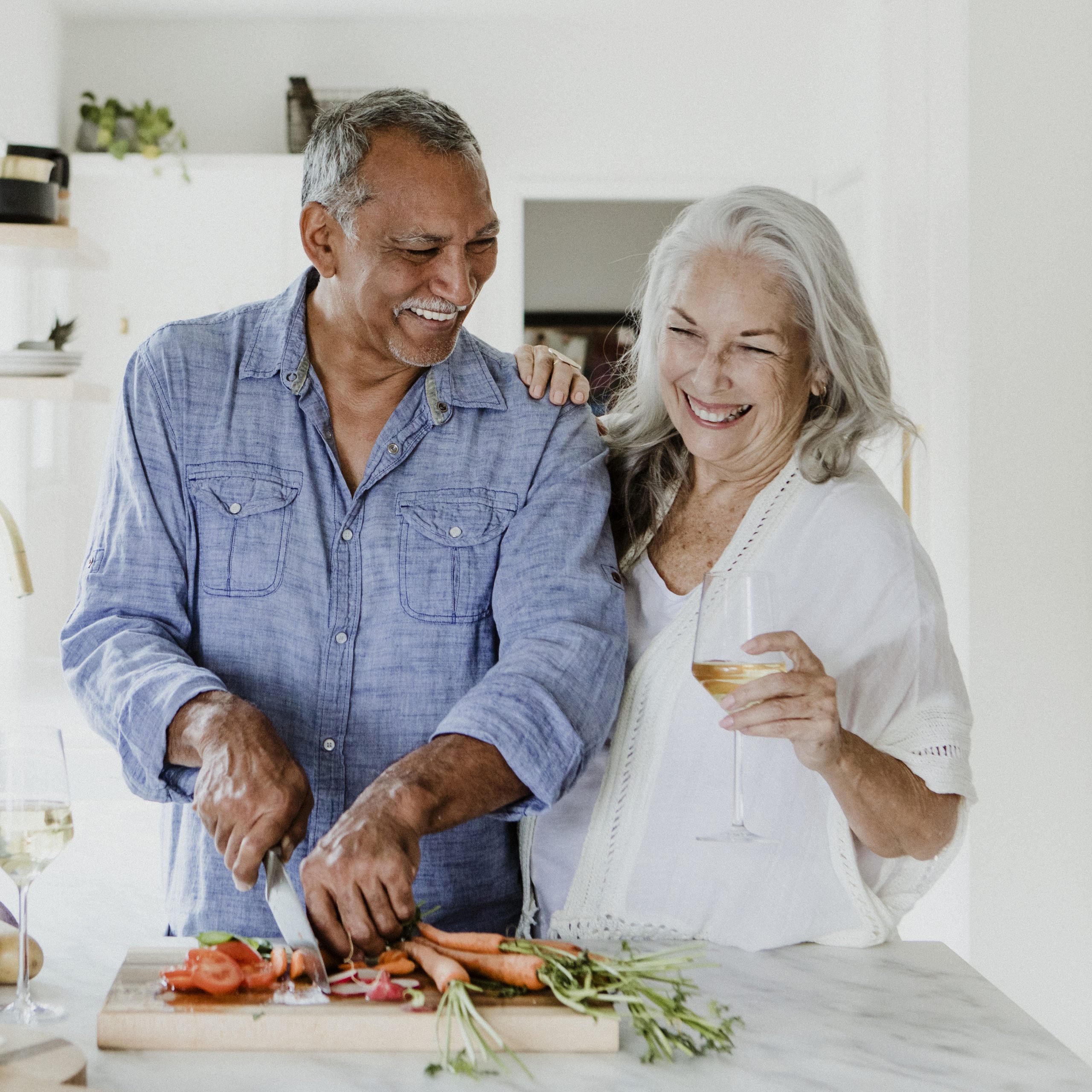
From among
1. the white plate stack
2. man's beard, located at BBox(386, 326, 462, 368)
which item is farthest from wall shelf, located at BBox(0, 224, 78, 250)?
man's beard, located at BBox(386, 326, 462, 368)

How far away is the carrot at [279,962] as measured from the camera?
1.15m

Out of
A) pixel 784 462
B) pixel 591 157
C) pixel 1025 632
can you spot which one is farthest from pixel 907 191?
pixel 784 462

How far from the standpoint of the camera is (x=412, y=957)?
47.2 inches

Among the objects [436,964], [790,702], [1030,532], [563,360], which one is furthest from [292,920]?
[1030,532]

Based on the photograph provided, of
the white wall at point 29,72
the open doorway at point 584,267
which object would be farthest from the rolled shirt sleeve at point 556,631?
the open doorway at point 584,267

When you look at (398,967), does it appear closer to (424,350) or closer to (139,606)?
(139,606)

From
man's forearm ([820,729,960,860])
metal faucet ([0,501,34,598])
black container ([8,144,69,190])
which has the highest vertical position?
black container ([8,144,69,190])

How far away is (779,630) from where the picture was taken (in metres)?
1.41

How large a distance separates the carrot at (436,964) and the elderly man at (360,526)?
266mm

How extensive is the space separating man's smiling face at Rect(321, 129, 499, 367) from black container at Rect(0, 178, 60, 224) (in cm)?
129

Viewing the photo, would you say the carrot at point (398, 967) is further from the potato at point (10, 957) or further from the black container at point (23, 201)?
the black container at point (23, 201)

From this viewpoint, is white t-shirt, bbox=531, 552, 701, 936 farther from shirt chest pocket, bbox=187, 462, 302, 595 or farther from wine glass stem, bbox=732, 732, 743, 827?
shirt chest pocket, bbox=187, 462, 302, 595

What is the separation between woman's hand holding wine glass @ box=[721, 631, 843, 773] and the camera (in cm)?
135

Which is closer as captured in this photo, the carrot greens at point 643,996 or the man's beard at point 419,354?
the carrot greens at point 643,996
